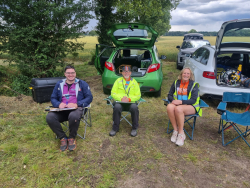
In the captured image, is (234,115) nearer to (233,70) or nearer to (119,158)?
(233,70)

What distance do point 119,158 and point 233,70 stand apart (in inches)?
150

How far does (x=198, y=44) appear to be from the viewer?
31.7ft

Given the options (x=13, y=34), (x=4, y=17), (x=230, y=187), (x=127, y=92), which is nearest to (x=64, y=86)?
(x=127, y=92)

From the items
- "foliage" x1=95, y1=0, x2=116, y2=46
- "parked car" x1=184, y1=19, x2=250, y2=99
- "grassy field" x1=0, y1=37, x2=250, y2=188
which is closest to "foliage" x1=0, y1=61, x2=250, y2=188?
"grassy field" x1=0, y1=37, x2=250, y2=188

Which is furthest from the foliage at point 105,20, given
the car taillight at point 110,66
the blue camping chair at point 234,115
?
the blue camping chair at point 234,115

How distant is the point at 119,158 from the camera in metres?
2.65

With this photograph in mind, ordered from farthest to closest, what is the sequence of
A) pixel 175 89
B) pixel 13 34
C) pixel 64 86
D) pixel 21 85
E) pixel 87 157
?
pixel 21 85 < pixel 13 34 < pixel 175 89 < pixel 64 86 < pixel 87 157

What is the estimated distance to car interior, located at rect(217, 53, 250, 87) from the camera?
4.62m

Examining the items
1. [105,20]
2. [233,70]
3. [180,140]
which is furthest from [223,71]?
[105,20]

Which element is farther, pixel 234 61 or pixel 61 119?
pixel 234 61

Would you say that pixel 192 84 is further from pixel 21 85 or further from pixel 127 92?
pixel 21 85

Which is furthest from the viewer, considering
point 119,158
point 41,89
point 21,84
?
point 21,84

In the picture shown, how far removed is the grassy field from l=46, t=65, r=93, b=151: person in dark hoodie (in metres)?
0.20

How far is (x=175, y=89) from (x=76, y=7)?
4.41m
